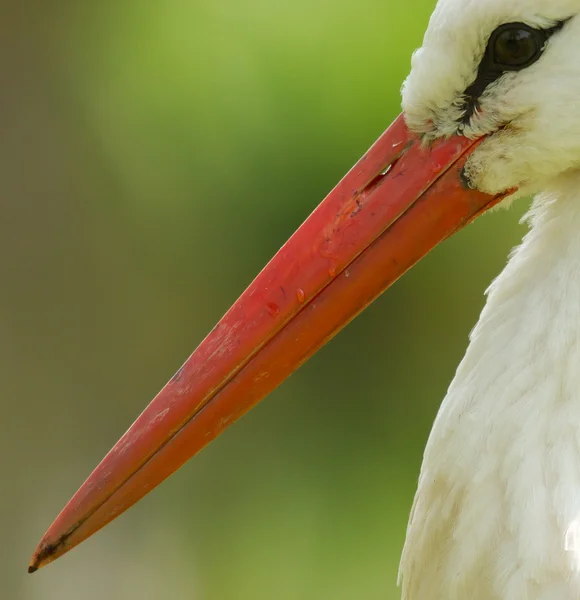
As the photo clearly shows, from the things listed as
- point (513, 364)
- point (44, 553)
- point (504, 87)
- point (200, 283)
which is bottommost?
point (44, 553)

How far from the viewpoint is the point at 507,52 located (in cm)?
111

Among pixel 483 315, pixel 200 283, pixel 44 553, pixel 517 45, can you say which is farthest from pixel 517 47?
pixel 200 283

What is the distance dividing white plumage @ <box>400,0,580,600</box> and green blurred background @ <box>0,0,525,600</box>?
2292 millimetres

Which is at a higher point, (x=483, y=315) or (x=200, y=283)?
(x=200, y=283)

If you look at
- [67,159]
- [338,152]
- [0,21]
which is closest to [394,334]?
[338,152]

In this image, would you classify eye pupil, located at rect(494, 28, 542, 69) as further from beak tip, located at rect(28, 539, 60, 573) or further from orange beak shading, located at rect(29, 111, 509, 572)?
beak tip, located at rect(28, 539, 60, 573)

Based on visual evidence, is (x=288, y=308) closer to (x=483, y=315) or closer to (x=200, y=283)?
(x=483, y=315)

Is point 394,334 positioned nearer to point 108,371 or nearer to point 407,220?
point 108,371

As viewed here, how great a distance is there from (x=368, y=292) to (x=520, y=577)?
1.23 ft

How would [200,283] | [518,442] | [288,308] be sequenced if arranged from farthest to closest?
[200,283], [288,308], [518,442]

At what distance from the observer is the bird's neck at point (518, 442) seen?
1.02 meters

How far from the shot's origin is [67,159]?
377cm

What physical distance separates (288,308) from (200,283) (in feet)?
8.99

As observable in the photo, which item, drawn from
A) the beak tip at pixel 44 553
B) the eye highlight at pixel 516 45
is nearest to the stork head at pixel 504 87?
the eye highlight at pixel 516 45
